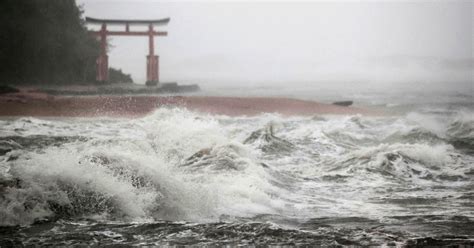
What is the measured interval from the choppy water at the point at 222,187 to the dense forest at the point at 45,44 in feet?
3.07

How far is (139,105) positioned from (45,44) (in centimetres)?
148

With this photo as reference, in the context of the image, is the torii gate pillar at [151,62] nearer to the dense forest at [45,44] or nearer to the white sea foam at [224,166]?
the dense forest at [45,44]

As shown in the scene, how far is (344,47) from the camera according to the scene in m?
6.88

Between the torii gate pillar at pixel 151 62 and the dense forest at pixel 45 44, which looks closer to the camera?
the dense forest at pixel 45 44

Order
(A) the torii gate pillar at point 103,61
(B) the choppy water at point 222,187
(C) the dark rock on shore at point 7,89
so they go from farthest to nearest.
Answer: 1. (A) the torii gate pillar at point 103,61
2. (C) the dark rock on shore at point 7,89
3. (B) the choppy water at point 222,187

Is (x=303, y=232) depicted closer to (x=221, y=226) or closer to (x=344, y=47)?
(x=221, y=226)

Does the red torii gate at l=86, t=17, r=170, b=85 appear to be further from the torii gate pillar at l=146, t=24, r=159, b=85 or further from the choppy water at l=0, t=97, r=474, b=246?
the choppy water at l=0, t=97, r=474, b=246

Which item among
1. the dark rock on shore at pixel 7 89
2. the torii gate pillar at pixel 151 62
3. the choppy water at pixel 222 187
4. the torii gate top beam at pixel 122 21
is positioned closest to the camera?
the choppy water at pixel 222 187

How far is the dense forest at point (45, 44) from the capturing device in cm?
558

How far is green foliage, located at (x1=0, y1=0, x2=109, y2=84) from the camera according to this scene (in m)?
5.57

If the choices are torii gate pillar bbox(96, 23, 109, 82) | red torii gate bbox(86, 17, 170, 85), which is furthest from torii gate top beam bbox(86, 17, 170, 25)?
torii gate pillar bbox(96, 23, 109, 82)

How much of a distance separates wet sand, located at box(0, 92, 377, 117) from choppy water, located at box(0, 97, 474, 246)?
18cm

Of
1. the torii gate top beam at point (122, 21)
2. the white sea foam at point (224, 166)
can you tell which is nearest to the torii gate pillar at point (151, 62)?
the torii gate top beam at point (122, 21)

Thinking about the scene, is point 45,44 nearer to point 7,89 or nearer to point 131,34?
point 7,89
